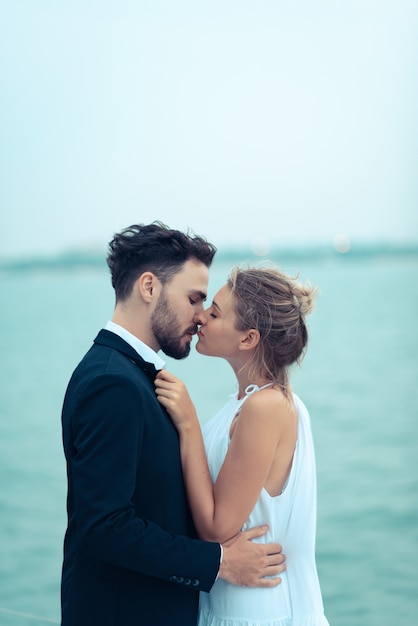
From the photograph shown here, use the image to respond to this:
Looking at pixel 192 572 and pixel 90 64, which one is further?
pixel 90 64

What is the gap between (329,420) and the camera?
29.9 meters

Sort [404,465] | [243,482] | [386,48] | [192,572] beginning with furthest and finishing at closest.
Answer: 1. [386,48]
2. [404,465]
3. [243,482]
4. [192,572]

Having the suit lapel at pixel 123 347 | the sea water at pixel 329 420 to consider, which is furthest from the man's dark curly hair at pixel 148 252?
the sea water at pixel 329 420

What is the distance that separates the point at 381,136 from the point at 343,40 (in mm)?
4406

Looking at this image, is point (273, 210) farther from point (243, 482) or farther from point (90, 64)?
point (243, 482)

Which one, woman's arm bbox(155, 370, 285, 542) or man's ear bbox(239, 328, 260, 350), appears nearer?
woman's arm bbox(155, 370, 285, 542)

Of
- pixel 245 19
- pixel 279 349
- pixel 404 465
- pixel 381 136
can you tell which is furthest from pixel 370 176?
pixel 279 349

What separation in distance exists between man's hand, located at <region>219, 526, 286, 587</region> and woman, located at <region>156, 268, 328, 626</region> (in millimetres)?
27

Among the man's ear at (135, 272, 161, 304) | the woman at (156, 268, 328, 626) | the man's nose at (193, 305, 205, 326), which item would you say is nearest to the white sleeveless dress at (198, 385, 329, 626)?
the woman at (156, 268, 328, 626)

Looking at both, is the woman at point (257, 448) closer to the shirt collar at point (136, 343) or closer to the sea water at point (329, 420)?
the shirt collar at point (136, 343)

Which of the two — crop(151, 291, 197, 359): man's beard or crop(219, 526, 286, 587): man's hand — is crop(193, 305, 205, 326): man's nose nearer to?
crop(151, 291, 197, 359): man's beard

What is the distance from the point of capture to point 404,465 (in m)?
25.5

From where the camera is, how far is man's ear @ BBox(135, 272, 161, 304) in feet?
6.20

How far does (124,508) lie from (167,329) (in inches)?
17.1
